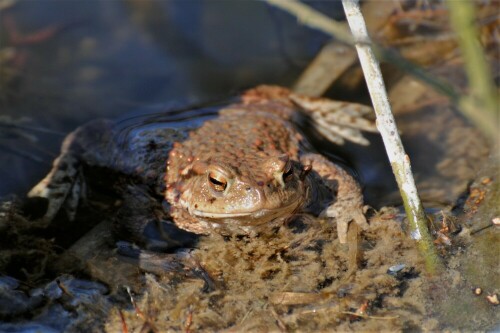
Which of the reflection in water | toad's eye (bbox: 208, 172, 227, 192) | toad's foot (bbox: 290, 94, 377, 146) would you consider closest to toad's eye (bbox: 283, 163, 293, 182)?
toad's eye (bbox: 208, 172, 227, 192)

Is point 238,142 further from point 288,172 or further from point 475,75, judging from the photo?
point 475,75

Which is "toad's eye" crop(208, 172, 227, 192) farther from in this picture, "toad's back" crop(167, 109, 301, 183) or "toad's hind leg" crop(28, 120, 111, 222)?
"toad's hind leg" crop(28, 120, 111, 222)

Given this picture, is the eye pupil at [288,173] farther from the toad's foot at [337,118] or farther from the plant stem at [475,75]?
the plant stem at [475,75]

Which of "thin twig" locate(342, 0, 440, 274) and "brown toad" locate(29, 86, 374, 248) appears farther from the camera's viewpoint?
"brown toad" locate(29, 86, 374, 248)

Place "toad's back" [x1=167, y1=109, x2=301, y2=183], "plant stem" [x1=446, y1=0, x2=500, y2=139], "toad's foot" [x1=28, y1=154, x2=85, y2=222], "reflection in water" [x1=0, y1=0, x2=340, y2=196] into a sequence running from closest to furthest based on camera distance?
"plant stem" [x1=446, y1=0, x2=500, y2=139], "toad's back" [x1=167, y1=109, x2=301, y2=183], "toad's foot" [x1=28, y1=154, x2=85, y2=222], "reflection in water" [x1=0, y1=0, x2=340, y2=196]

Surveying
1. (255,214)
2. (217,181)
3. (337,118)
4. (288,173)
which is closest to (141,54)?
(337,118)

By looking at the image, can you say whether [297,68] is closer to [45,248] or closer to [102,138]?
[102,138]
